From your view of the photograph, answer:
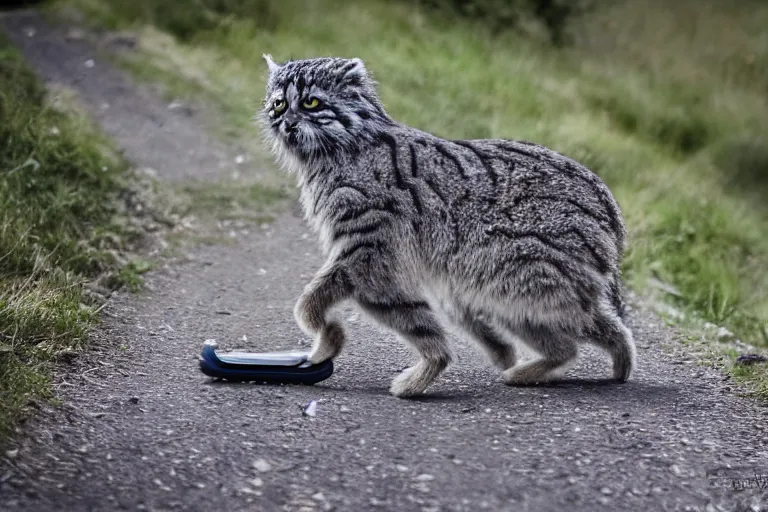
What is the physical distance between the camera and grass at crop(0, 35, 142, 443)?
4129 millimetres

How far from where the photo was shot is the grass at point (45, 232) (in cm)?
413

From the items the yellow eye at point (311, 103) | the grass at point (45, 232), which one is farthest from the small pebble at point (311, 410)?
the yellow eye at point (311, 103)

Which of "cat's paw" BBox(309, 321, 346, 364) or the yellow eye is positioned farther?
the yellow eye

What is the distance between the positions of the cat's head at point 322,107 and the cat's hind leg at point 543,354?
1302 millimetres

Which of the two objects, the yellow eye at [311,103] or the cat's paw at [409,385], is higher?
the yellow eye at [311,103]

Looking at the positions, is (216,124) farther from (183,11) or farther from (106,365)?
(106,365)

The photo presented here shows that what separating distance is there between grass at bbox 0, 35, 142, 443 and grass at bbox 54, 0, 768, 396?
6.13 feet

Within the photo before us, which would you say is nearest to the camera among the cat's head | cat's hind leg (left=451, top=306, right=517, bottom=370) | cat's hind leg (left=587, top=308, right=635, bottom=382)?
cat's hind leg (left=587, top=308, right=635, bottom=382)

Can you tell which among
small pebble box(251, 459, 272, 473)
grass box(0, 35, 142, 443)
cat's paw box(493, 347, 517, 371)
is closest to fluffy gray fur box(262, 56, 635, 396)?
cat's paw box(493, 347, 517, 371)

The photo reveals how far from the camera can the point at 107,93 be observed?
29.0 ft

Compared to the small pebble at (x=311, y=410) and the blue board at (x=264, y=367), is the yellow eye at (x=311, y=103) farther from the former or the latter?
the small pebble at (x=311, y=410)

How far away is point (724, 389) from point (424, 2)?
7886 millimetres

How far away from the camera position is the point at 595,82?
33.3ft

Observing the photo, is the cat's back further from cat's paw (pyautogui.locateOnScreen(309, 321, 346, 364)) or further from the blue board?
the blue board
